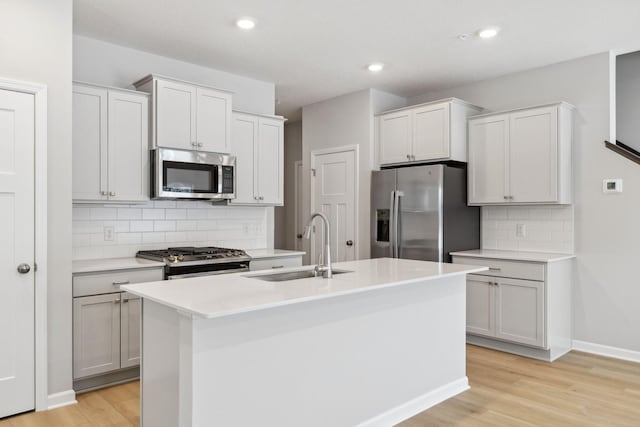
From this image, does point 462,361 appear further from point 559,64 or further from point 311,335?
point 559,64

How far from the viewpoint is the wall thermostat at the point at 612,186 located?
4020mm

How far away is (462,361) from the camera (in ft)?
10.8

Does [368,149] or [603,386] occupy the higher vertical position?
[368,149]

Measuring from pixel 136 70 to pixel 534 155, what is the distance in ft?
12.1

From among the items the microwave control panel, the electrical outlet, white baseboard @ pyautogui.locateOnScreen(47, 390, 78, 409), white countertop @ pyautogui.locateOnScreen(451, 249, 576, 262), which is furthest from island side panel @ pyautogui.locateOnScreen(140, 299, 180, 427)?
white countertop @ pyautogui.locateOnScreen(451, 249, 576, 262)

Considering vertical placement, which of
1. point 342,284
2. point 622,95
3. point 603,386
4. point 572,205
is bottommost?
point 603,386

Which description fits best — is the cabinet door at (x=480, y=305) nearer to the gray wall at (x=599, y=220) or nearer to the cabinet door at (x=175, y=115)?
the gray wall at (x=599, y=220)

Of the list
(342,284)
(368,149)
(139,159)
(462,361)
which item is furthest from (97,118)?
(462,361)

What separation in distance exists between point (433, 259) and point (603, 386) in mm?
1686

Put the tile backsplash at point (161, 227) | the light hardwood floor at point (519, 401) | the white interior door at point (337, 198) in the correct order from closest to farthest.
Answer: the light hardwood floor at point (519, 401)
the tile backsplash at point (161, 227)
the white interior door at point (337, 198)

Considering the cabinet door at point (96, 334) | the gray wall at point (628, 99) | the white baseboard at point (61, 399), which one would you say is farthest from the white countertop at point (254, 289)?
the gray wall at point (628, 99)

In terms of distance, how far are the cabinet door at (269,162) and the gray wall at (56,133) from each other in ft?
6.30

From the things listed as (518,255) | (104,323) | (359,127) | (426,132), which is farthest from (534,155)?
(104,323)

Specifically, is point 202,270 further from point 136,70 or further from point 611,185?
point 611,185
